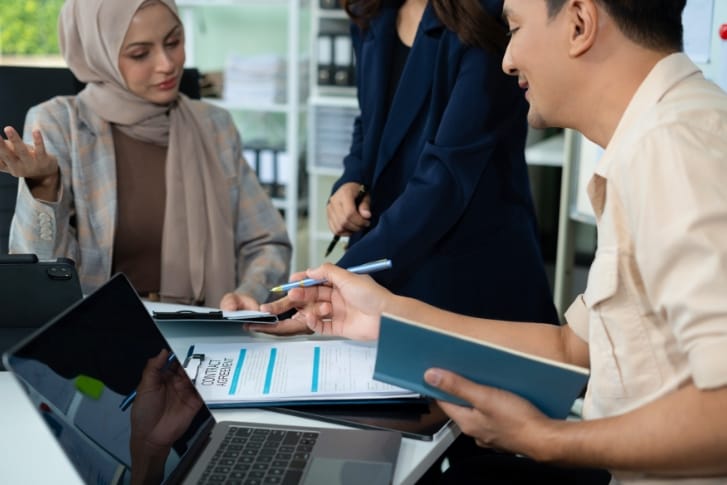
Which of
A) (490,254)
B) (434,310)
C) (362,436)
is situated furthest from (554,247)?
(362,436)

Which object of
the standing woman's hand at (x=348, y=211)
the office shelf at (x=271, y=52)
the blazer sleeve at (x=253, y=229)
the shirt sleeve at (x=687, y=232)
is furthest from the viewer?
the office shelf at (x=271, y=52)

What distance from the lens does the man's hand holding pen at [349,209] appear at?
182 centimetres

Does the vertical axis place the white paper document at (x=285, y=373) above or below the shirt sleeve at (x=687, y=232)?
below

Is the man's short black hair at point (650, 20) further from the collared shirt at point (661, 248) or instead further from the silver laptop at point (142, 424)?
the silver laptop at point (142, 424)

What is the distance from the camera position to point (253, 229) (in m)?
2.07

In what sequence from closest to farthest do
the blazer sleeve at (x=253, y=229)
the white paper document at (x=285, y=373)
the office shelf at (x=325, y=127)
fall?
the white paper document at (x=285, y=373), the blazer sleeve at (x=253, y=229), the office shelf at (x=325, y=127)

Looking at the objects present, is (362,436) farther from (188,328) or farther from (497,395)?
(188,328)

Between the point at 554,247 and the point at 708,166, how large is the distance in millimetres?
3079

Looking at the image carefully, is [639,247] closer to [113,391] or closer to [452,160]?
[113,391]

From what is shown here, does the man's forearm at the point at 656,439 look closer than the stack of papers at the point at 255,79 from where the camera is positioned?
Yes

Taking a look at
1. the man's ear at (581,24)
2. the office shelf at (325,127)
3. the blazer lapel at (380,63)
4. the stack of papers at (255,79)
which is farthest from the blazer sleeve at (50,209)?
the stack of papers at (255,79)

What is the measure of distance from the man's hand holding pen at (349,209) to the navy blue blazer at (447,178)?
28 mm

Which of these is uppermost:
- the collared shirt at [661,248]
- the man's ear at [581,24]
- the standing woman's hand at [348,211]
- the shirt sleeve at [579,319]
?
the man's ear at [581,24]

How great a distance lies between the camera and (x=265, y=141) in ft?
12.9
